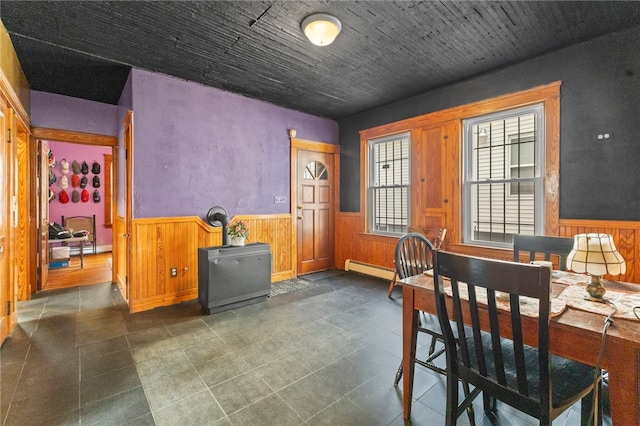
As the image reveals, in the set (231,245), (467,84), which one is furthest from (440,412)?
(467,84)

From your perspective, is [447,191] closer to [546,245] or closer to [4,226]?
[546,245]

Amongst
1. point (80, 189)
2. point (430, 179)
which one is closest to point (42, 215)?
point (80, 189)

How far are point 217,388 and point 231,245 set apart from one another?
1857mm

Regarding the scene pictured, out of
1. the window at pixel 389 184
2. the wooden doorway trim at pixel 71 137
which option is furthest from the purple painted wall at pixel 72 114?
the window at pixel 389 184

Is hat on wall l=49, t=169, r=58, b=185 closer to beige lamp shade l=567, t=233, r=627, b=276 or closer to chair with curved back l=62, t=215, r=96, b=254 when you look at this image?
chair with curved back l=62, t=215, r=96, b=254

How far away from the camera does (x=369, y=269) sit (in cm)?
493

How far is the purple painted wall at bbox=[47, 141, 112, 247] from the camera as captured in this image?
664cm

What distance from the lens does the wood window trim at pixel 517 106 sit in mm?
3037

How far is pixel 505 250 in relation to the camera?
336 centimetres

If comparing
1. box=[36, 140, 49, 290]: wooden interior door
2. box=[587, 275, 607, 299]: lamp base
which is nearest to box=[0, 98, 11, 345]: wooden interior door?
box=[36, 140, 49, 290]: wooden interior door

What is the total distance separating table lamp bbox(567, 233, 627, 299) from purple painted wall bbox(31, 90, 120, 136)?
543 cm

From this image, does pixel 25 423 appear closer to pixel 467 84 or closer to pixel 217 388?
pixel 217 388

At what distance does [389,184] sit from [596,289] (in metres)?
3.47

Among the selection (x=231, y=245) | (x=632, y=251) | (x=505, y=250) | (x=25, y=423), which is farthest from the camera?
(x=231, y=245)
